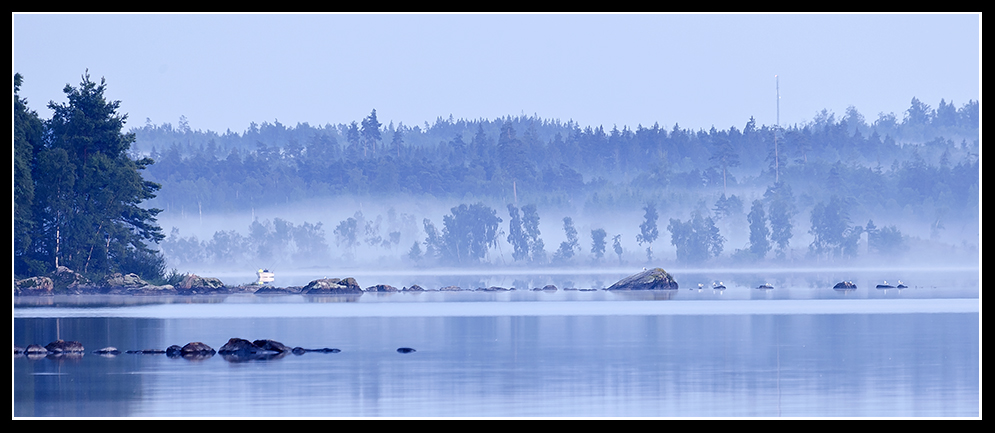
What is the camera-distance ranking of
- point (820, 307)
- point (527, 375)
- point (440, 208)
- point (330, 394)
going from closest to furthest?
point (330, 394) < point (527, 375) < point (820, 307) < point (440, 208)

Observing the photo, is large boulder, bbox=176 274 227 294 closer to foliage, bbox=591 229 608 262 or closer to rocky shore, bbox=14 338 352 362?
rocky shore, bbox=14 338 352 362

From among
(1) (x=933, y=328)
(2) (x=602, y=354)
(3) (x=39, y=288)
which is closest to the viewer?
(2) (x=602, y=354)

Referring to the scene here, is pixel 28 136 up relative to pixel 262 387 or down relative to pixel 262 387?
up

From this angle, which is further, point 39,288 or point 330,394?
point 39,288

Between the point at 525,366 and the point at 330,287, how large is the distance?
158 feet

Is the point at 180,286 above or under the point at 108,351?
under

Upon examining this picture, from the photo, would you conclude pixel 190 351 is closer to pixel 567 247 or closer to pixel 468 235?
pixel 567 247

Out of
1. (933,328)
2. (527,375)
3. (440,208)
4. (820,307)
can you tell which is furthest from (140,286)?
(440,208)

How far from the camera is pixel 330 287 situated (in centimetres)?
7294

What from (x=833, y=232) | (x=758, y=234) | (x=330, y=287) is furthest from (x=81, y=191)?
(x=833, y=232)

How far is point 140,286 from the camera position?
69.1m

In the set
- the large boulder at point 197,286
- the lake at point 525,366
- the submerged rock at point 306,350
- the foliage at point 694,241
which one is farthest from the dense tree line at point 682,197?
the submerged rock at point 306,350
